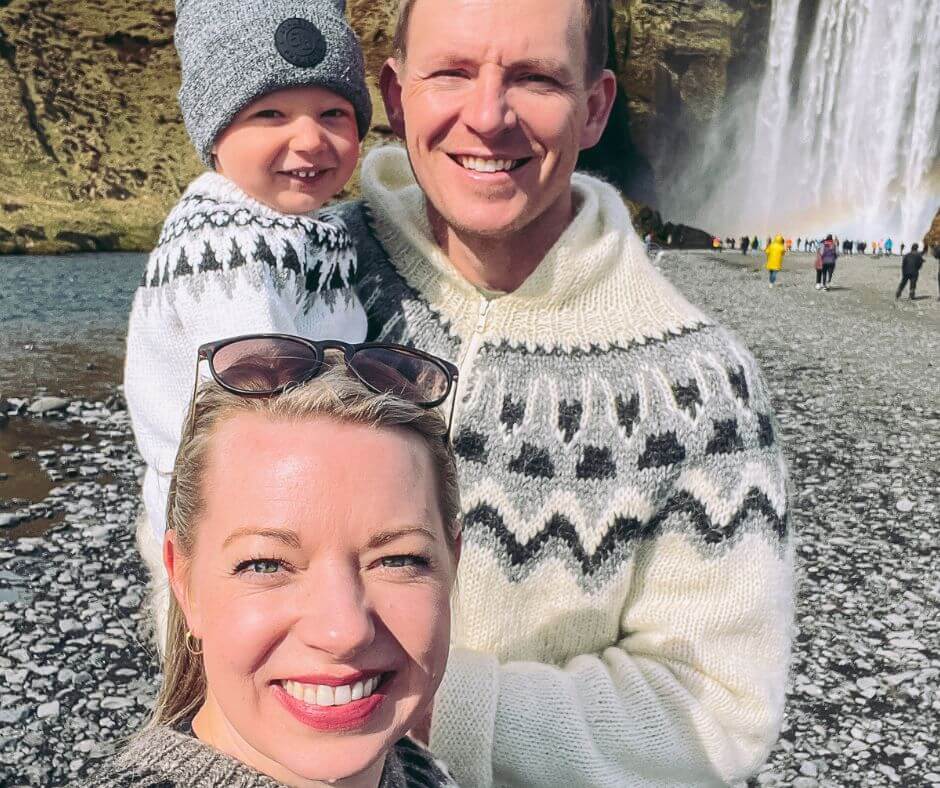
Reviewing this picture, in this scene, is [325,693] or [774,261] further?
[774,261]

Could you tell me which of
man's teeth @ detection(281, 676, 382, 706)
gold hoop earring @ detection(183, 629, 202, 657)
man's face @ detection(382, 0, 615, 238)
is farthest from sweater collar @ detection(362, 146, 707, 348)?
man's teeth @ detection(281, 676, 382, 706)

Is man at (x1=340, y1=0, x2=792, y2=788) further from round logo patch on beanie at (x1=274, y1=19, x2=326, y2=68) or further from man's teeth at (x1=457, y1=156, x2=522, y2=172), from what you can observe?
round logo patch on beanie at (x1=274, y1=19, x2=326, y2=68)

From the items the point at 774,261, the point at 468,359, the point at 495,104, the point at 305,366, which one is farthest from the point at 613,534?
the point at 774,261

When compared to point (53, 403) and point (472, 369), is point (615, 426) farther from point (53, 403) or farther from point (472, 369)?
point (53, 403)

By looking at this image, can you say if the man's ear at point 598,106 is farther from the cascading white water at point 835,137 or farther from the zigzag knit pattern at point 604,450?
the cascading white water at point 835,137

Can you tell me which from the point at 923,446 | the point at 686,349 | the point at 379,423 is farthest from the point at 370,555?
the point at 923,446

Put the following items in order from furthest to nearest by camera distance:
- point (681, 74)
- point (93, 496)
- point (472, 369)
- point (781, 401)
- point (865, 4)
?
1. point (681, 74)
2. point (865, 4)
3. point (781, 401)
4. point (93, 496)
5. point (472, 369)

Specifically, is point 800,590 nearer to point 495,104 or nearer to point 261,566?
point 495,104
